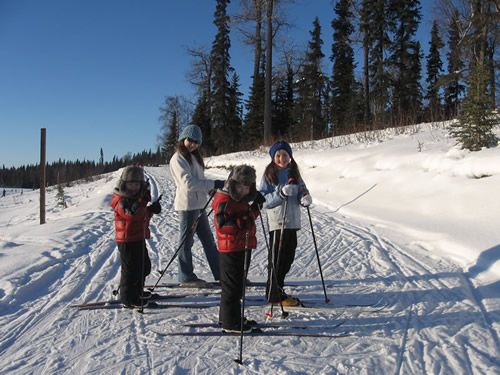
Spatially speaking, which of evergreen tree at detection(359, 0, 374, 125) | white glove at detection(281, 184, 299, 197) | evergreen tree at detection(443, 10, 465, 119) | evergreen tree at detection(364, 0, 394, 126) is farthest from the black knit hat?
evergreen tree at detection(364, 0, 394, 126)

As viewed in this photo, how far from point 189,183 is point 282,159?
47.0 inches

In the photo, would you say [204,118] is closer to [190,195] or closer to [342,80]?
[342,80]

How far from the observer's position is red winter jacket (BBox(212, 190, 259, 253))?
3.52m

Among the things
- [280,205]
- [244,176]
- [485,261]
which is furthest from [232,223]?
[485,261]

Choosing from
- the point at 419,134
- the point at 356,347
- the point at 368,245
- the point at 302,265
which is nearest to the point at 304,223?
the point at 368,245

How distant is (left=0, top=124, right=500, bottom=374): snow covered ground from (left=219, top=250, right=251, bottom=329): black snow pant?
18 cm

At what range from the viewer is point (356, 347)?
3406 millimetres

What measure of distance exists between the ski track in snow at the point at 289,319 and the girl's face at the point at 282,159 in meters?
1.64

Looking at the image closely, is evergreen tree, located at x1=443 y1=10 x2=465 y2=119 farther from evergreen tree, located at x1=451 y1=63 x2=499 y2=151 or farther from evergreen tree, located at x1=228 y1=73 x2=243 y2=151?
evergreen tree, located at x1=228 y1=73 x2=243 y2=151

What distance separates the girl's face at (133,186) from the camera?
4.12 m

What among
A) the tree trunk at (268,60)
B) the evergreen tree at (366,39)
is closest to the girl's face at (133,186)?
the tree trunk at (268,60)

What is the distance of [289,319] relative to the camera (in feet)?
13.1

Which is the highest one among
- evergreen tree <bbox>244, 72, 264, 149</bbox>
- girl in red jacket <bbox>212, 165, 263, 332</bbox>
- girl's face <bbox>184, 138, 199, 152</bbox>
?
evergreen tree <bbox>244, 72, 264, 149</bbox>

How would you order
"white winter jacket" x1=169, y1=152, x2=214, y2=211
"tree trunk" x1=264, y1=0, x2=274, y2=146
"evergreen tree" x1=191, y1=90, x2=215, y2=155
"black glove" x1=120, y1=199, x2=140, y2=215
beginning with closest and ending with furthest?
"black glove" x1=120, y1=199, x2=140, y2=215 < "white winter jacket" x1=169, y1=152, x2=214, y2=211 < "tree trunk" x1=264, y1=0, x2=274, y2=146 < "evergreen tree" x1=191, y1=90, x2=215, y2=155
